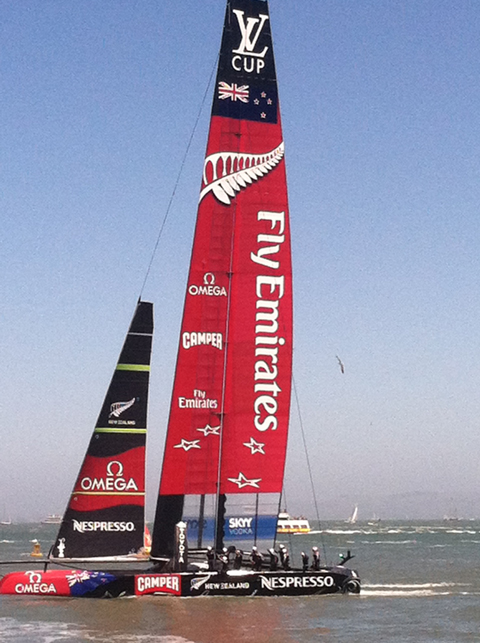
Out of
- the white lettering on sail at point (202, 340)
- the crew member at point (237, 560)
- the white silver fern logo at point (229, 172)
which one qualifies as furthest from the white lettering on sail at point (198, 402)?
the white silver fern logo at point (229, 172)

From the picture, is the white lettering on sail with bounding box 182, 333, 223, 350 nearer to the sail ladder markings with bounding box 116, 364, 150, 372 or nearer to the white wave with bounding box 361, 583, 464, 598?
the sail ladder markings with bounding box 116, 364, 150, 372

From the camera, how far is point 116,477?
87.8 ft

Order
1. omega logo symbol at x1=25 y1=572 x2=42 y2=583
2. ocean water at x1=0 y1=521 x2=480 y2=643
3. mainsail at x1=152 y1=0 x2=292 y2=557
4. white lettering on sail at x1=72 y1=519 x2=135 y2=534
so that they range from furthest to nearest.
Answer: mainsail at x1=152 y1=0 x2=292 y2=557
white lettering on sail at x1=72 y1=519 x2=135 y2=534
omega logo symbol at x1=25 y1=572 x2=42 y2=583
ocean water at x1=0 y1=521 x2=480 y2=643

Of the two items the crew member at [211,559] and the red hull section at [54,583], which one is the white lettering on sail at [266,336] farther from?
the red hull section at [54,583]

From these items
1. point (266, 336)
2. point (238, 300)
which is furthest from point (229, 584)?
point (238, 300)

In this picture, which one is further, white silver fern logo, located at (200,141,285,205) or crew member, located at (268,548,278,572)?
white silver fern logo, located at (200,141,285,205)

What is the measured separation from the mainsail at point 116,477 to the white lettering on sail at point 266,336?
3.16m

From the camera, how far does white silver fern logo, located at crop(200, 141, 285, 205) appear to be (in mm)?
28062

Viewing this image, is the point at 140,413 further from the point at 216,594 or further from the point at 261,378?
the point at 216,594

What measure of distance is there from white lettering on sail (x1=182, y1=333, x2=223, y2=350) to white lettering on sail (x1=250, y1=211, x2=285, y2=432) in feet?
3.73

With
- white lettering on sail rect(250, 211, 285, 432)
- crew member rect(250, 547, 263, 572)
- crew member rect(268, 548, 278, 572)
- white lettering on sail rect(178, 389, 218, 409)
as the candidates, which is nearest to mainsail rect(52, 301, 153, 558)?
white lettering on sail rect(178, 389, 218, 409)

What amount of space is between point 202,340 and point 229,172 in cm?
488

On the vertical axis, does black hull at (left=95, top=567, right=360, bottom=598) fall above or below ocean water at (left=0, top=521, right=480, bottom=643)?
above

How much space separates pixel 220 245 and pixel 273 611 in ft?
32.8
